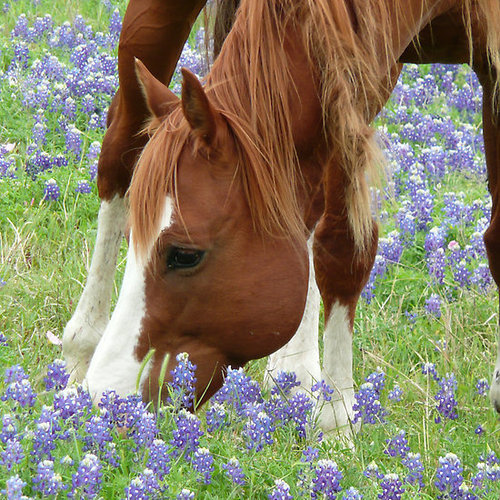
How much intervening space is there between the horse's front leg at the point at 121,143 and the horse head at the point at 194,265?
851mm

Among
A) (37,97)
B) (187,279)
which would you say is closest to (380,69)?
(187,279)

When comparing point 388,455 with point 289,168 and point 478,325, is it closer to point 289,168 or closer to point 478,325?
point 289,168

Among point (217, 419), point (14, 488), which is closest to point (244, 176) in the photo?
point (217, 419)

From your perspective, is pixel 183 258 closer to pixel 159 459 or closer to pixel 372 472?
pixel 159 459

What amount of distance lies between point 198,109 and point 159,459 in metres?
0.98

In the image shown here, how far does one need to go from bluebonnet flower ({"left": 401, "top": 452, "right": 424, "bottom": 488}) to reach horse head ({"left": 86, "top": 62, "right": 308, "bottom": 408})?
541 mm

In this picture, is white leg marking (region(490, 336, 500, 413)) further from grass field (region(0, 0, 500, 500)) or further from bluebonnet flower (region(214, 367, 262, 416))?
bluebonnet flower (region(214, 367, 262, 416))

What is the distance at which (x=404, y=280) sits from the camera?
17.7 feet

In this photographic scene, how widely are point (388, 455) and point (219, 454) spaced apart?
65cm

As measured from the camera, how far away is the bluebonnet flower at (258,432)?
3064 mm

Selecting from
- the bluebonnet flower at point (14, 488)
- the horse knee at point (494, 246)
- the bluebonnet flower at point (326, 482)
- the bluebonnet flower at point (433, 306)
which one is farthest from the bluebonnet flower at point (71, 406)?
the bluebonnet flower at point (433, 306)

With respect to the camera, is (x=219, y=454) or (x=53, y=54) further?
(x=53, y=54)

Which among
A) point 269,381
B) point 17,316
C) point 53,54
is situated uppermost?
point 53,54

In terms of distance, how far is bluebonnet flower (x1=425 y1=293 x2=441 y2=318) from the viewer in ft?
16.4
